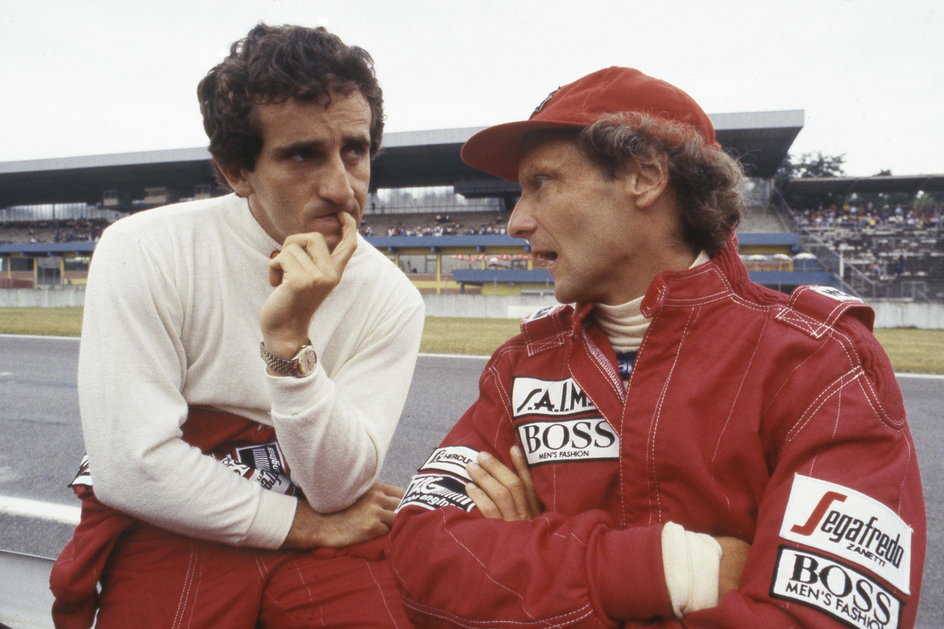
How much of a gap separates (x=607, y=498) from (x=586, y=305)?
1.53 feet

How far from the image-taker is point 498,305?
2428cm

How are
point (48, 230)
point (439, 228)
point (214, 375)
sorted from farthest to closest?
1. point (48, 230)
2. point (439, 228)
3. point (214, 375)

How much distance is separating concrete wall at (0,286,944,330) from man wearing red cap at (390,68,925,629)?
55.7 ft

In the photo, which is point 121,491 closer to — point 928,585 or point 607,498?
point 607,498

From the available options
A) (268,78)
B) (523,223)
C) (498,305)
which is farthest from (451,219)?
(523,223)

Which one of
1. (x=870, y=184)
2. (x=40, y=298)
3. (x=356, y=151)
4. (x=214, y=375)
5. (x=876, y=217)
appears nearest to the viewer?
(x=214, y=375)

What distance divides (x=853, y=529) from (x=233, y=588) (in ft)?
4.72

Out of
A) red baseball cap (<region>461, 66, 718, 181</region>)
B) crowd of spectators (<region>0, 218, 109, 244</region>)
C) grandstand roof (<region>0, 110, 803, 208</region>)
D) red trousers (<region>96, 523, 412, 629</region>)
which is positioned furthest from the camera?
crowd of spectators (<region>0, 218, 109, 244</region>)

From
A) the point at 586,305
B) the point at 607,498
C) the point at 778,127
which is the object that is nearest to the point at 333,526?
the point at 607,498

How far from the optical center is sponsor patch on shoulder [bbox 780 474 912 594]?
1110 millimetres

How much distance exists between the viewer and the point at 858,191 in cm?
4269

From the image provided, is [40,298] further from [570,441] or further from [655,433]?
[655,433]

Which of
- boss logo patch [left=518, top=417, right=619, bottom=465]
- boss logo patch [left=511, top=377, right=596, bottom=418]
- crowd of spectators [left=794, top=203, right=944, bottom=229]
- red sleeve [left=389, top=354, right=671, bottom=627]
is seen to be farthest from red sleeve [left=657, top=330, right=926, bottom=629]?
crowd of spectators [left=794, top=203, right=944, bottom=229]

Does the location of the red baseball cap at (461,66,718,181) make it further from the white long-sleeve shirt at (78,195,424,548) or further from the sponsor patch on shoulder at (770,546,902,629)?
the sponsor patch on shoulder at (770,546,902,629)
